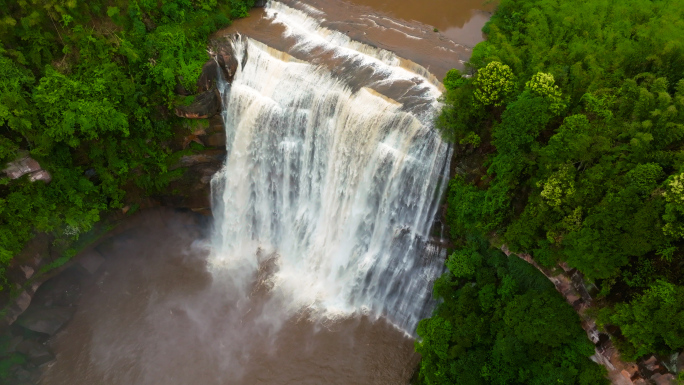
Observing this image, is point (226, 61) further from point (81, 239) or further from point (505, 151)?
point (505, 151)

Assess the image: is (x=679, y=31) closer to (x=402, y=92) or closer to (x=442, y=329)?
(x=402, y=92)

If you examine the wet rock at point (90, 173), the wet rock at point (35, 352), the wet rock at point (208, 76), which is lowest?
the wet rock at point (35, 352)

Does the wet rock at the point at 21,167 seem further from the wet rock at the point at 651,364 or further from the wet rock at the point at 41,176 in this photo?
the wet rock at the point at 651,364

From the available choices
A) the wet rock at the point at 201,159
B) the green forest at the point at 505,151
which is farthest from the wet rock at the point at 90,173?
the wet rock at the point at 201,159

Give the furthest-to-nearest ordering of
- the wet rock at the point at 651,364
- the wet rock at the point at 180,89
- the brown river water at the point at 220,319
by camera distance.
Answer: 1. the wet rock at the point at 180,89
2. the brown river water at the point at 220,319
3. the wet rock at the point at 651,364

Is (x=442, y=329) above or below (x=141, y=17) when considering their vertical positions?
below

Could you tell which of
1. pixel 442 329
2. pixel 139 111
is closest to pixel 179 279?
pixel 139 111

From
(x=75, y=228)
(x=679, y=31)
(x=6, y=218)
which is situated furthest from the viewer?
(x=75, y=228)
